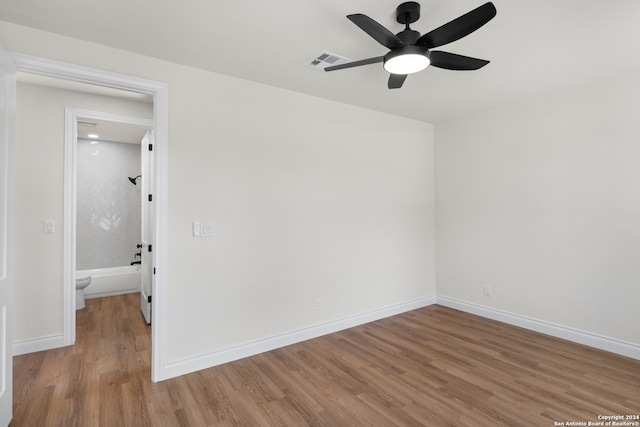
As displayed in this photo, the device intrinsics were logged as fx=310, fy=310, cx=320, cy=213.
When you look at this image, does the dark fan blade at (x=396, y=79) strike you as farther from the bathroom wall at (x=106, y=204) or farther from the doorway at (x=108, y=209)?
the bathroom wall at (x=106, y=204)

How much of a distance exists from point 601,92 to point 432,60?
92.3 inches

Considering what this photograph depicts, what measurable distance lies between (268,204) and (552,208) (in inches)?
123

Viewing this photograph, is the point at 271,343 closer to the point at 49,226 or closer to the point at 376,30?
the point at 49,226

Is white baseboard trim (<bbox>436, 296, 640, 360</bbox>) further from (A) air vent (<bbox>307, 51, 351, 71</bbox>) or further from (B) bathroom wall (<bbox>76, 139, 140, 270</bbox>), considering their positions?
(B) bathroom wall (<bbox>76, 139, 140, 270</bbox>)

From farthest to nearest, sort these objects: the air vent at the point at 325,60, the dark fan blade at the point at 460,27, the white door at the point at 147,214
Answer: the white door at the point at 147,214 → the air vent at the point at 325,60 → the dark fan blade at the point at 460,27

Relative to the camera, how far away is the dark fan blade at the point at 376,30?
1608 mm

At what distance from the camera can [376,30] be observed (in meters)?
1.72

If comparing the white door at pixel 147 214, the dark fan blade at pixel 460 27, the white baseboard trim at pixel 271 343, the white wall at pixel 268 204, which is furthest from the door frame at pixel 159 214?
the dark fan blade at pixel 460 27

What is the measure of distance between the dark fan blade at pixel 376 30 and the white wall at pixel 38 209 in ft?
10.8

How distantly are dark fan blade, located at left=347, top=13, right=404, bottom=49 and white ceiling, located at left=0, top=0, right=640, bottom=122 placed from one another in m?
0.27

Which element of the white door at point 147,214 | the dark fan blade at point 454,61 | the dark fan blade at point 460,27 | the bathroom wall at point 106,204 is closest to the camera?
the dark fan blade at point 460,27

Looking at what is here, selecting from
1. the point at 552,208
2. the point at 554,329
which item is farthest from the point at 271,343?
the point at 552,208

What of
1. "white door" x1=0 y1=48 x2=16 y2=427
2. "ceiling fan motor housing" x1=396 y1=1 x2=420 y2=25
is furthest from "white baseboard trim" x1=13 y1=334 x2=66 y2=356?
"ceiling fan motor housing" x1=396 y1=1 x2=420 y2=25

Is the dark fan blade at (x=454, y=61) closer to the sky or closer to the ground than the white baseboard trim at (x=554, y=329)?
closer to the sky
